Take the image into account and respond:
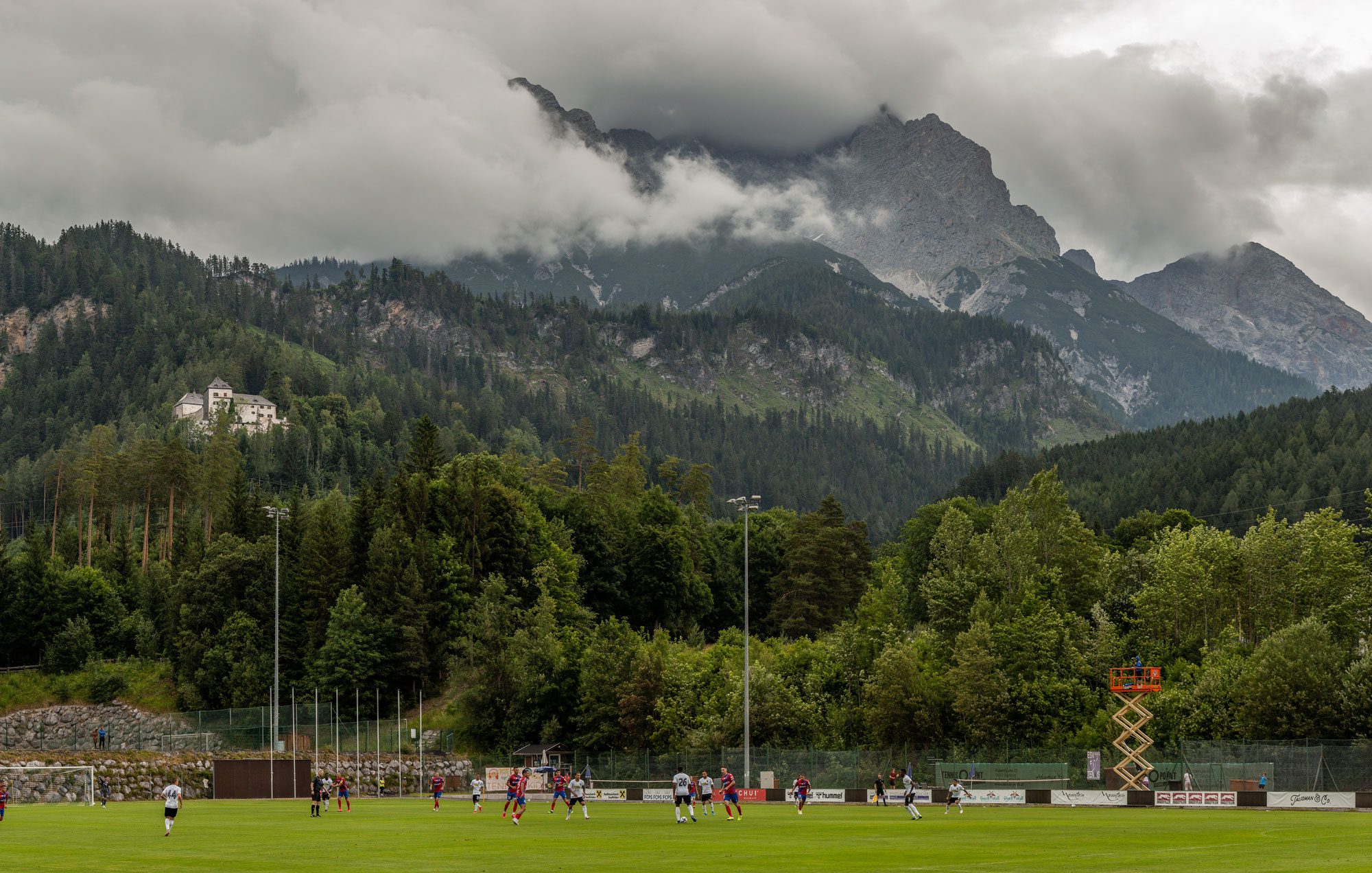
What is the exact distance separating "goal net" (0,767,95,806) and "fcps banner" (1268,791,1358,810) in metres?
68.2

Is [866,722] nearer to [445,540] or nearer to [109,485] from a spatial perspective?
[445,540]

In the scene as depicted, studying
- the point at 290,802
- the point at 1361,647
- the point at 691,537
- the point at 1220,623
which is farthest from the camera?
the point at 691,537

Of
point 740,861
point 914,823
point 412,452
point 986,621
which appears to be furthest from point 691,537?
point 740,861

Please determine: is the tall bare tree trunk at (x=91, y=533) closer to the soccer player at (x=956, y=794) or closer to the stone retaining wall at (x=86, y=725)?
the stone retaining wall at (x=86, y=725)

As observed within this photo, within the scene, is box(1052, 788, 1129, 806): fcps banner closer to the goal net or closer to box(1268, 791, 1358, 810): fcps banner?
box(1268, 791, 1358, 810): fcps banner

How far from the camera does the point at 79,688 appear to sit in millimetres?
131750

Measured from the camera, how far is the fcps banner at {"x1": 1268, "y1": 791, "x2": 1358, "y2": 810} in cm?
6088

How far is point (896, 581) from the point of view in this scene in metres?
134

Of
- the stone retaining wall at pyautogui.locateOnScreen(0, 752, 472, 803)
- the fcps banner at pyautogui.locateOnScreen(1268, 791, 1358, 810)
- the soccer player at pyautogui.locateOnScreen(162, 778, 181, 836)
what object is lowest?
the stone retaining wall at pyautogui.locateOnScreen(0, 752, 472, 803)

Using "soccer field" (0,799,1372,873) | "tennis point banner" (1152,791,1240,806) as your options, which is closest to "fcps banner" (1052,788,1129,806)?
"tennis point banner" (1152,791,1240,806)

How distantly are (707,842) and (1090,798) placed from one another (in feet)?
124

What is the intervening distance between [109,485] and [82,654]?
51.5 m

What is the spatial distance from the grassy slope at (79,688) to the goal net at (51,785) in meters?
45.0

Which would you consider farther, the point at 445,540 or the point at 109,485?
the point at 109,485
